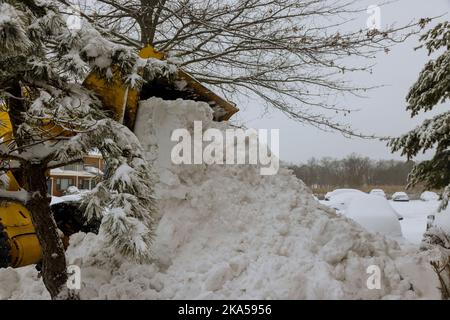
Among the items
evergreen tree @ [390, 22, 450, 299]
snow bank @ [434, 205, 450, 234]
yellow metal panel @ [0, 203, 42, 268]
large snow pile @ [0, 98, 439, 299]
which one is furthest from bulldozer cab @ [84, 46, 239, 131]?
snow bank @ [434, 205, 450, 234]

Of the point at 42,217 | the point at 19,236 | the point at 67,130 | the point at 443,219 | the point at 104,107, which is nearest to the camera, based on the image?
the point at 67,130

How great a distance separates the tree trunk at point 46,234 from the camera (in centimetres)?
333

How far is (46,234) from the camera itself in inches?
134

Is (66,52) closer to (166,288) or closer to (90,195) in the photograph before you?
(90,195)

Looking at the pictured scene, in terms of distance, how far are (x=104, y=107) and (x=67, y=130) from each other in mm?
681

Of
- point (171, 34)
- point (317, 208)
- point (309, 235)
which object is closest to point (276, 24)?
point (171, 34)

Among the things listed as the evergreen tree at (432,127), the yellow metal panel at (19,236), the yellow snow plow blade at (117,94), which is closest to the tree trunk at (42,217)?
the yellow snow plow blade at (117,94)

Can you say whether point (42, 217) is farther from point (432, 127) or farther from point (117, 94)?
point (432, 127)

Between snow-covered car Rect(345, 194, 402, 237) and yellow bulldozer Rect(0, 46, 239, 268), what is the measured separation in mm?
6711

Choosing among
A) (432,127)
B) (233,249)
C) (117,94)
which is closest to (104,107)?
(117,94)

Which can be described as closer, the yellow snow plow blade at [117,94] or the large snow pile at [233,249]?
the large snow pile at [233,249]

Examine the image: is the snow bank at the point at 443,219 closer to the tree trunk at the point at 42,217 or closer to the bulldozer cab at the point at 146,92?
the bulldozer cab at the point at 146,92
